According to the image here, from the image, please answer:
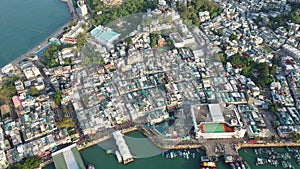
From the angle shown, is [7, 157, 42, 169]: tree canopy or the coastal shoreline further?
the coastal shoreline

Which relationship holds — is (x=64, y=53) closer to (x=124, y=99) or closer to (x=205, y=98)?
(x=124, y=99)

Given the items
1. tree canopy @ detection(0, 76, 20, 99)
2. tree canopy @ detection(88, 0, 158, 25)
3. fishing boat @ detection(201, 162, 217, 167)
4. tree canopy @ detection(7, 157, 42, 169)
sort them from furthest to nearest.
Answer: tree canopy @ detection(88, 0, 158, 25)
tree canopy @ detection(0, 76, 20, 99)
fishing boat @ detection(201, 162, 217, 167)
tree canopy @ detection(7, 157, 42, 169)

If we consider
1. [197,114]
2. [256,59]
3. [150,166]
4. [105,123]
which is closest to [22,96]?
[105,123]

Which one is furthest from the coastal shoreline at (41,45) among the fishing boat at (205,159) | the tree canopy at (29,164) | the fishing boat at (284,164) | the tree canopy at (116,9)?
the fishing boat at (284,164)

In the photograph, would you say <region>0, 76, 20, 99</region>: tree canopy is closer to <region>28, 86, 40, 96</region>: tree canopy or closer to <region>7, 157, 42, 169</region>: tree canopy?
<region>28, 86, 40, 96</region>: tree canopy

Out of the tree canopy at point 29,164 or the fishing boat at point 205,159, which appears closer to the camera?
the tree canopy at point 29,164

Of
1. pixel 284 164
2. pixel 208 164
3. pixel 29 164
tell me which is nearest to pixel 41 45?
pixel 29 164

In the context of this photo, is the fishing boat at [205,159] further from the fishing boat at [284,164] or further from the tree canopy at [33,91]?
the tree canopy at [33,91]

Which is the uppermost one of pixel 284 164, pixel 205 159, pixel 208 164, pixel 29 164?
pixel 29 164

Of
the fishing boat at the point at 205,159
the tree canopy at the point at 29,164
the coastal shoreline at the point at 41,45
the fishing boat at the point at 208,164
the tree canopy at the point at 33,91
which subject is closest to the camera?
the tree canopy at the point at 29,164

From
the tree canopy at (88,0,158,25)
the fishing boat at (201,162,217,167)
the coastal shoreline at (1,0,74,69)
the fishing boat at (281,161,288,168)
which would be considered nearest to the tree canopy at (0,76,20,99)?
the coastal shoreline at (1,0,74,69)

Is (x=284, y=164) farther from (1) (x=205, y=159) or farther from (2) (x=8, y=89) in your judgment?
(2) (x=8, y=89)
